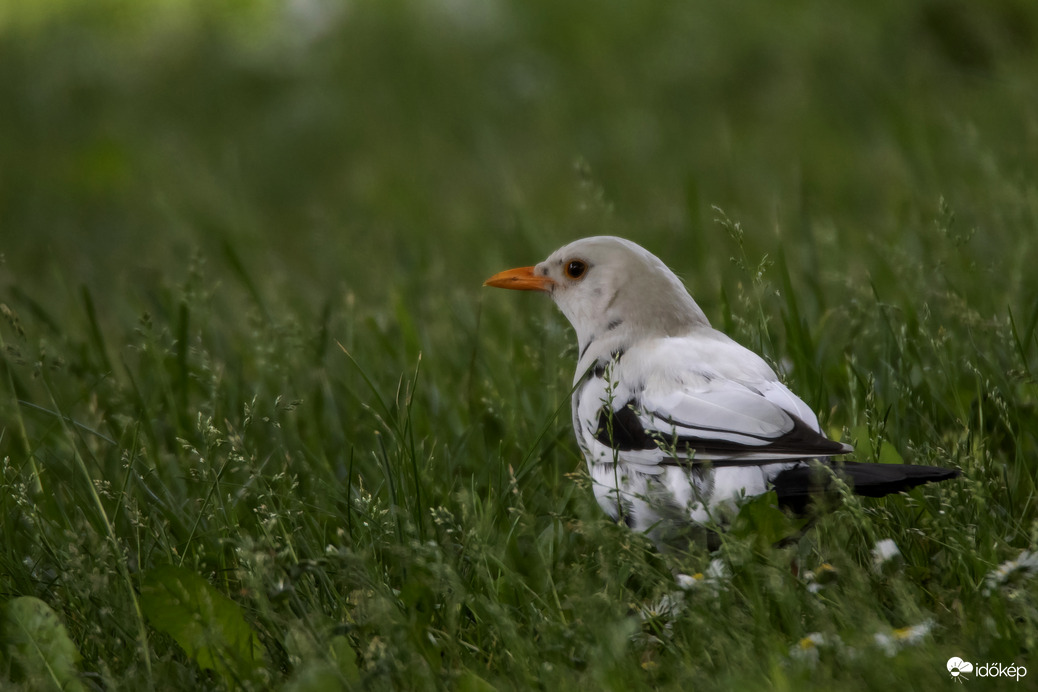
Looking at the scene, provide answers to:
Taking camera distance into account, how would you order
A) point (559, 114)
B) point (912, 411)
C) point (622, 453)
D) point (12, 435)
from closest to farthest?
point (622, 453), point (912, 411), point (12, 435), point (559, 114)

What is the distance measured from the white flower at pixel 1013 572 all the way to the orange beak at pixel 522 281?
1.66 m

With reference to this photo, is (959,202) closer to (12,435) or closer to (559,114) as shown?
(559,114)

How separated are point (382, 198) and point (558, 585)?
5.36 meters

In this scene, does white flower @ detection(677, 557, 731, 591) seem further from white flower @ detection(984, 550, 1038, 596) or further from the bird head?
the bird head

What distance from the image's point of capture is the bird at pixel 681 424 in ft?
7.88

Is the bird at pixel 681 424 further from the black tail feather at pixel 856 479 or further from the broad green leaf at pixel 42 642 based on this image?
the broad green leaf at pixel 42 642

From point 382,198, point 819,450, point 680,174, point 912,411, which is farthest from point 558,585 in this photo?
point 382,198

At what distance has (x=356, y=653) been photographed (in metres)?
2.37

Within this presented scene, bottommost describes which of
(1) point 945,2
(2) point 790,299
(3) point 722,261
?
→ (3) point 722,261

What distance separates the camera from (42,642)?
2367 millimetres

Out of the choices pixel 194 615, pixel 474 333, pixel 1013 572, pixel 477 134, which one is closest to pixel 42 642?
pixel 194 615

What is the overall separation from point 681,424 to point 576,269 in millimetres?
911

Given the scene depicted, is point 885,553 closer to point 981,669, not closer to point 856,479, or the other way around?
point 856,479

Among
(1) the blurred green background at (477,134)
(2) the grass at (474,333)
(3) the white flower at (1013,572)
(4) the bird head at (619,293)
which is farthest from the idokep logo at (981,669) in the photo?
(1) the blurred green background at (477,134)
